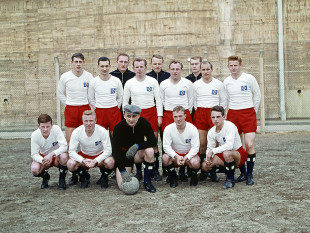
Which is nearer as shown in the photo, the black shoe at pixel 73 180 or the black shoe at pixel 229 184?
the black shoe at pixel 229 184

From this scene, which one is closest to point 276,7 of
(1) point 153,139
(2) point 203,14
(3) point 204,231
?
(2) point 203,14

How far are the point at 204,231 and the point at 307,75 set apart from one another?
1271 cm

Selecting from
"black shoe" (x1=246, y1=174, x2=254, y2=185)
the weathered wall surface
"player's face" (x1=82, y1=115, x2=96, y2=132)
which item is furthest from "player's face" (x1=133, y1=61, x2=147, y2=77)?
the weathered wall surface

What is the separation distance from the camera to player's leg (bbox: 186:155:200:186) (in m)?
5.74

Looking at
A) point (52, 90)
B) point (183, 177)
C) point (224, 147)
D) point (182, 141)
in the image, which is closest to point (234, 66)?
point (224, 147)

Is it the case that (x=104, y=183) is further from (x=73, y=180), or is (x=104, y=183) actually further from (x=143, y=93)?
(x=143, y=93)

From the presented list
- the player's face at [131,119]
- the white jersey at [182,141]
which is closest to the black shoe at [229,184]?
the white jersey at [182,141]

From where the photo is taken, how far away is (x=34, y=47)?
52.3 ft

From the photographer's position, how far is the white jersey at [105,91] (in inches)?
261

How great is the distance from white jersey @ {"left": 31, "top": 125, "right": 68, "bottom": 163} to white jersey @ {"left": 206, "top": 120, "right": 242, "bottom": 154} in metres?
2.19

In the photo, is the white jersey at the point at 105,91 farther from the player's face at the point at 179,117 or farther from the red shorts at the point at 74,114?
the player's face at the point at 179,117

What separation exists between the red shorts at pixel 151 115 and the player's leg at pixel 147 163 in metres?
0.79

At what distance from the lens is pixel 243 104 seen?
610 centimetres

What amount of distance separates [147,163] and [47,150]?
61.9 inches
